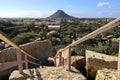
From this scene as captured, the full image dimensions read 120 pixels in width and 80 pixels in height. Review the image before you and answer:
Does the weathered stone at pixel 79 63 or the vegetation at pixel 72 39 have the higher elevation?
the weathered stone at pixel 79 63

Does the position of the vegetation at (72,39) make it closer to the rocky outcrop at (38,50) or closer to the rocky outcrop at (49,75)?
the rocky outcrop at (38,50)

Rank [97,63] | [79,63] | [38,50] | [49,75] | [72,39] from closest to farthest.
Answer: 1. [49,75]
2. [97,63]
3. [79,63]
4. [38,50]
5. [72,39]

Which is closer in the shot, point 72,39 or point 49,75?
point 49,75

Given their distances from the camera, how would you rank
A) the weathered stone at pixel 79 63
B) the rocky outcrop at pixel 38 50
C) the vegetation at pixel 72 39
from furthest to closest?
the vegetation at pixel 72 39 → the rocky outcrop at pixel 38 50 → the weathered stone at pixel 79 63

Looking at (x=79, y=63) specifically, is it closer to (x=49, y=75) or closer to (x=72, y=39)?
(x=49, y=75)

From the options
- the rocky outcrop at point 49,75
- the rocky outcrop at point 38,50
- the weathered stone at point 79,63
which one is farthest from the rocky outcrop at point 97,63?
the rocky outcrop at point 38,50

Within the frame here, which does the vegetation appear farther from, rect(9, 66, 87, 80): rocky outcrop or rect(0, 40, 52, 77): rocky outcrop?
rect(9, 66, 87, 80): rocky outcrop

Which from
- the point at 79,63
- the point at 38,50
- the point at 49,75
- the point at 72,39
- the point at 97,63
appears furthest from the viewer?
the point at 72,39

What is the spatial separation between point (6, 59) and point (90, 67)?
Answer: 2.55 metres

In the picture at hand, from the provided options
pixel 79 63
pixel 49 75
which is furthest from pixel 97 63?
pixel 49 75

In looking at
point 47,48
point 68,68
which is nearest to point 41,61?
point 47,48

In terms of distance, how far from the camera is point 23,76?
12.3 ft

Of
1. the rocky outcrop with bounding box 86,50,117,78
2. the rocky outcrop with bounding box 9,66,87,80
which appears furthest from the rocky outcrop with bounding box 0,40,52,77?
the rocky outcrop with bounding box 9,66,87,80

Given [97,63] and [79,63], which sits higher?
[97,63]
